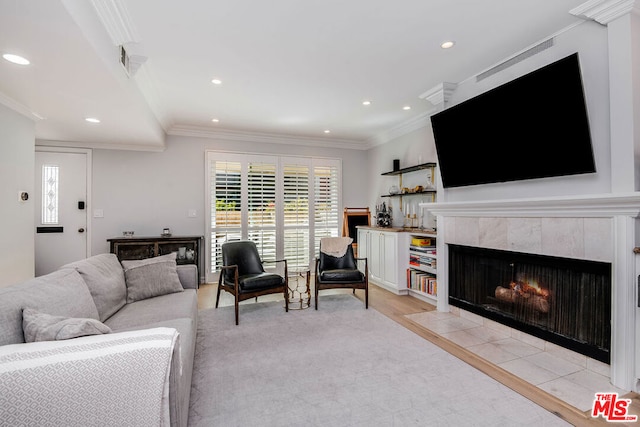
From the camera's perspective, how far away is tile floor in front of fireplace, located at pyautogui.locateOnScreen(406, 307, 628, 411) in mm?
2084

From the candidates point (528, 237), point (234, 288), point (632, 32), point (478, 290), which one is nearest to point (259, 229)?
point (234, 288)

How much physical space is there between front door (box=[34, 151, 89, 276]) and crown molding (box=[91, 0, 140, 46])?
3.19 metres

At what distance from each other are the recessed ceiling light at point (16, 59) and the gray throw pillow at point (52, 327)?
1.90 m

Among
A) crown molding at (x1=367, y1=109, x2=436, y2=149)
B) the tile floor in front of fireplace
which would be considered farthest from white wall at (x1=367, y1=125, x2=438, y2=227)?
the tile floor in front of fireplace

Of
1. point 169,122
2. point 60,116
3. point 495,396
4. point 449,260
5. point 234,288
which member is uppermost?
point 169,122

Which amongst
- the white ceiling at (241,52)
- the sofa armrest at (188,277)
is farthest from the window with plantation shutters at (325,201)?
the sofa armrest at (188,277)

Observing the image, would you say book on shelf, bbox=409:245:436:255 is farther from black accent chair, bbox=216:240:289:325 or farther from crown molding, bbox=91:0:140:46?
crown molding, bbox=91:0:140:46

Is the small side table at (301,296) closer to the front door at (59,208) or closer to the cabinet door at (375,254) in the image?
the cabinet door at (375,254)

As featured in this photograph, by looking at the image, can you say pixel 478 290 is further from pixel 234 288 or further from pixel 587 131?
pixel 234 288

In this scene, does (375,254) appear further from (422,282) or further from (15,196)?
(15,196)

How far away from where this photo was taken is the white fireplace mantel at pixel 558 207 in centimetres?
203

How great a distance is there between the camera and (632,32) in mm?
2090

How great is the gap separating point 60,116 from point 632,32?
5287 millimetres

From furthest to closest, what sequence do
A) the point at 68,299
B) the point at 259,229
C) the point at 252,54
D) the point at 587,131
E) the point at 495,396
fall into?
1. the point at 259,229
2. the point at 252,54
3. the point at 587,131
4. the point at 495,396
5. the point at 68,299
